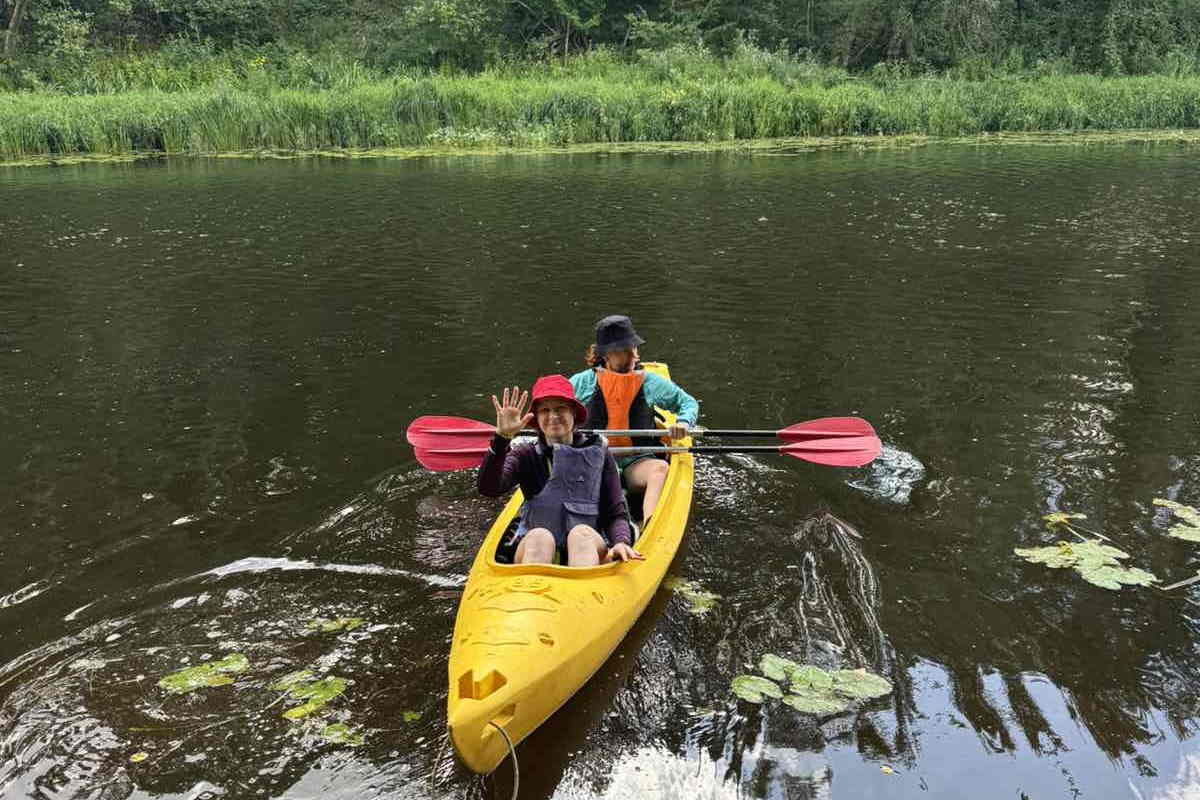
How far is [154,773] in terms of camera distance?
323 centimetres

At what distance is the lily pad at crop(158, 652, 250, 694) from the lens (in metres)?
3.67

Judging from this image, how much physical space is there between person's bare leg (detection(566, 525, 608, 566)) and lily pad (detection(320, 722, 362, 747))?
3.55 feet

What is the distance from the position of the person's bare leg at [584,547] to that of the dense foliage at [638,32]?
24.6 m

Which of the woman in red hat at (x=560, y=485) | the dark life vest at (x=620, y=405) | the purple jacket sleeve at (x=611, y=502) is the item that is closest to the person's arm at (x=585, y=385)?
the dark life vest at (x=620, y=405)

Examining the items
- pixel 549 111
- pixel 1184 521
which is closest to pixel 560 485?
pixel 1184 521

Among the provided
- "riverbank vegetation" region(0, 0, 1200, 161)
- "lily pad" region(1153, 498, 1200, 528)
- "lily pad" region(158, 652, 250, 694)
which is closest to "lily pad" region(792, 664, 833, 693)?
"lily pad" region(158, 652, 250, 694)

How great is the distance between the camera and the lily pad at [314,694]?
3514 mm

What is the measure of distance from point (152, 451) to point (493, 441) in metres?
3.09

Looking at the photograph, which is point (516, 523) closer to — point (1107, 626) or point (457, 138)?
point (1107, 626)

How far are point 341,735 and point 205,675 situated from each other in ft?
2.36

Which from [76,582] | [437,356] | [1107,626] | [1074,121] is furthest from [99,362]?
[1074,121]

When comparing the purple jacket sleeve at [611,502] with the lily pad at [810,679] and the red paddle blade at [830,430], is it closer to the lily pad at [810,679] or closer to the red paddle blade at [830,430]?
the lily pad at [810,679]

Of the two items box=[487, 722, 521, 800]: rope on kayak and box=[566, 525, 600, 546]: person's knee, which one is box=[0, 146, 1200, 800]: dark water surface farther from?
box=[566, 525, 600, 546]: person's knee

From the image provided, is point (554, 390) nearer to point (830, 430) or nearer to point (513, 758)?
point (513, 758)
